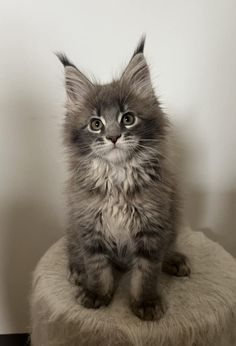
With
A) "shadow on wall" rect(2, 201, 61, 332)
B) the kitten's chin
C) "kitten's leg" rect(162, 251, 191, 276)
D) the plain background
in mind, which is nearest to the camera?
the kitten's chin

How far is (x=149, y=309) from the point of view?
112 cm

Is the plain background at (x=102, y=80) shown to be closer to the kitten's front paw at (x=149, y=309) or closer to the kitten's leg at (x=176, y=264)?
the kitten's leg at (x=176, y=264)

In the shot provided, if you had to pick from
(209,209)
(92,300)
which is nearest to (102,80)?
(209,209)

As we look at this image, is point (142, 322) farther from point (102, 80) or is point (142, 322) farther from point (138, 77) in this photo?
point (102, 80)

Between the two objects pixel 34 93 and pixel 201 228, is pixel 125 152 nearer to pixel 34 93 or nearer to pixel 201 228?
pixel 34 93

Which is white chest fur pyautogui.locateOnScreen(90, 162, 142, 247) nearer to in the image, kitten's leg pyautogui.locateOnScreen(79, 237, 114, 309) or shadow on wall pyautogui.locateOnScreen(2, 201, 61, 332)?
kitten's leg pyautogui.locateOnScreen(79, 237, 114, 309)

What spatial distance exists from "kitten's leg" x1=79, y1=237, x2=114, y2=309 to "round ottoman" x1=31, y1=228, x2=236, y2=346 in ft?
0.08

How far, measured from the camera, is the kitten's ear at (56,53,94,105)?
116cm

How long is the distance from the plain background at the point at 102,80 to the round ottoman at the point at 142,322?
0.40 m

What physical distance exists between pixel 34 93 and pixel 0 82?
0.40 ft

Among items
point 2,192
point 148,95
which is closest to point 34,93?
point 2,192

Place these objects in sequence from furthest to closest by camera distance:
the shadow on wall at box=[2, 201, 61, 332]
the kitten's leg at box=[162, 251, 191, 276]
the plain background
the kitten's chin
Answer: the shadow on wall at box=[2, 201, 61, 332] < the plain background < the kitten's leg at box=[162, 251, 191, 276] < the kitten's chin

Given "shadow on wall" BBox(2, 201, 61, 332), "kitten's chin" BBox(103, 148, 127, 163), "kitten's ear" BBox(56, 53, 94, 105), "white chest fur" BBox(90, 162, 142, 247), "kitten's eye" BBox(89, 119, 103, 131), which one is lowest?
"shadow on wall" BBox(2, 201, 61, 332)

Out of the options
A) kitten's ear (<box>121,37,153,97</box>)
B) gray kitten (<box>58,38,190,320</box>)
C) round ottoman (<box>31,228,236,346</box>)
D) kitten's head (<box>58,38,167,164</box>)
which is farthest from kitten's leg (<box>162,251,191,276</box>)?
kitten's ear (<box>121,37,153,97</box>)
